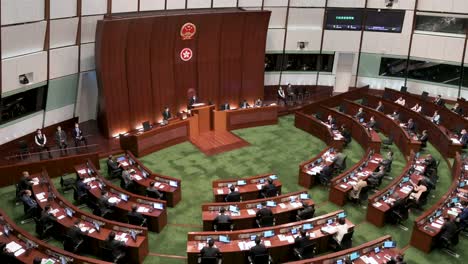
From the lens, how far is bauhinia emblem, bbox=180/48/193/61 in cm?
1859

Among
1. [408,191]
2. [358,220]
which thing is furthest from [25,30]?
[408,191]

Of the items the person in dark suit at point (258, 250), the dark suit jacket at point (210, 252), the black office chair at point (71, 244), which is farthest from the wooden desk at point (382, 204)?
the black office chair at point (71, 244)

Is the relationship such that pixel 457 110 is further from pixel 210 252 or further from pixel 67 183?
pixel 67 183

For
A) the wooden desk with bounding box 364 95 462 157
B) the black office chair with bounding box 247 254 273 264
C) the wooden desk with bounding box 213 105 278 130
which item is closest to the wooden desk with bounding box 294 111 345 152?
the wooden desk with bounding box 213 105 278 130

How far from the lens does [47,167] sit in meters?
14.0

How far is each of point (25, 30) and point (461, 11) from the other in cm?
1750

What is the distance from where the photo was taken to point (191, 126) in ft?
58.0

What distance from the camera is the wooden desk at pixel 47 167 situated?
44.3 feet

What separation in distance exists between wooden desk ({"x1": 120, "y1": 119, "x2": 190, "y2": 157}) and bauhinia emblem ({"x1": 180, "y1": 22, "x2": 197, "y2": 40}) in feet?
11.5

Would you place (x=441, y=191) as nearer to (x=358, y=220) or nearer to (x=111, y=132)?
(x=358, y=220)

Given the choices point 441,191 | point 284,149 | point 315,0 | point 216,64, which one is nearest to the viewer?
point 441,191

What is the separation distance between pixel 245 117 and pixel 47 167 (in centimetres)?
806

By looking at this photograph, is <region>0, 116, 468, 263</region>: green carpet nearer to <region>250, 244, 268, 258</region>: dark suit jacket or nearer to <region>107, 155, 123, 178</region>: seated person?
<region>107, 155, 123, 178</region>: seated person

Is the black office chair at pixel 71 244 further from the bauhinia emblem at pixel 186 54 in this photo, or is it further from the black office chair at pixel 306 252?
the bauhinia emblem at pixel 186 54
